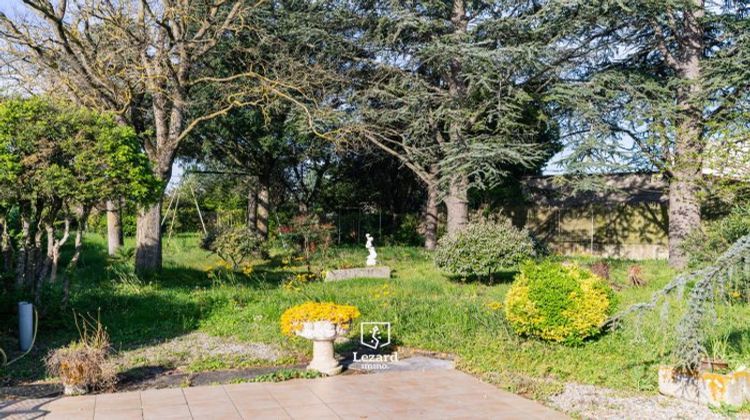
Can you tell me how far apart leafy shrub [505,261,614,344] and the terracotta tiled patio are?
1519mm

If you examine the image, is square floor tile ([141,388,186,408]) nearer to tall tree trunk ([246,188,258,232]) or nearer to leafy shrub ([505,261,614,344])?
leafy shrub ([505,261,614,344])

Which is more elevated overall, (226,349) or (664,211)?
(664,211)

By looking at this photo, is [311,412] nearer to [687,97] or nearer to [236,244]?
[236,244]

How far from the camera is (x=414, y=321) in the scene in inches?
338

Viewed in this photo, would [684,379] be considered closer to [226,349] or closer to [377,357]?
[377,357]

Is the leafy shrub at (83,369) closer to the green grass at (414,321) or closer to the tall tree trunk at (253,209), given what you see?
the green grass at (414,321)

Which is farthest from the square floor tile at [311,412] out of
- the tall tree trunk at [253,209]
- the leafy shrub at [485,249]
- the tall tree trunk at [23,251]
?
Result: the tall tree trunk at [253,209]

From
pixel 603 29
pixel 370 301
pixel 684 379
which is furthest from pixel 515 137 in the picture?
pixel 684 379

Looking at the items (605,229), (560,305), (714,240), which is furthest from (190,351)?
(605,229)

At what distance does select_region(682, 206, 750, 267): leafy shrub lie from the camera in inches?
410

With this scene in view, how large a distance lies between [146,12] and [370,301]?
813 centimetres

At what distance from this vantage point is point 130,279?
11633 mm

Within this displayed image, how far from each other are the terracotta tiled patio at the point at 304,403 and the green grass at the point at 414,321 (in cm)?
62

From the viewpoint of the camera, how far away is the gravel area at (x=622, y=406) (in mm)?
4922
